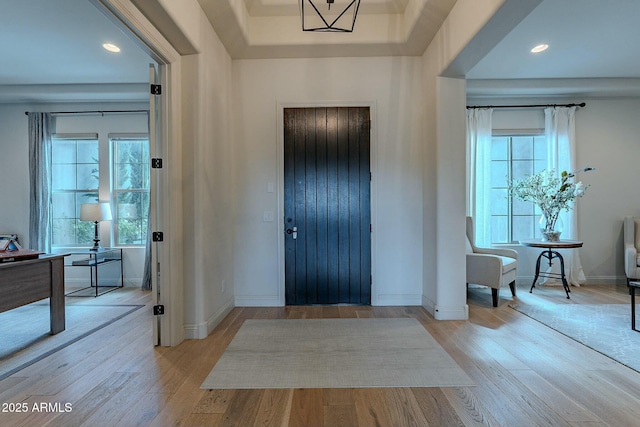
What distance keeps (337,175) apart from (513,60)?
2.63 metres

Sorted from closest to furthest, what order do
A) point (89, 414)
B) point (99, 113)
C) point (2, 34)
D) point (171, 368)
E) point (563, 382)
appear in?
point (89, 414)
point (563, 382)
point (171, 368)
point (2, 34)
point (99, 113)

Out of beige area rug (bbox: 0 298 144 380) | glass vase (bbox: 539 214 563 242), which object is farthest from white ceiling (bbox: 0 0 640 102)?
beige area rug (bbox: 0 298 144 380)

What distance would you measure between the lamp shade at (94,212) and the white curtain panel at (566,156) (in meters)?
6.60

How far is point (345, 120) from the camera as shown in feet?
12.7

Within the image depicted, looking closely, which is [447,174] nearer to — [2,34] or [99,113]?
[2,34]

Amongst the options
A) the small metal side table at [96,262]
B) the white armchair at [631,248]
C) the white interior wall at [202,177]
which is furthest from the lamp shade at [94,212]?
the white armchair at [631,248]

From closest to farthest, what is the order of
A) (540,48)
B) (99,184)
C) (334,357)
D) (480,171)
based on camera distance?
(334,357)
(540,48)
(480,171)
(99,184)

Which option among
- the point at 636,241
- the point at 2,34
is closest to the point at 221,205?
the point at 2,34

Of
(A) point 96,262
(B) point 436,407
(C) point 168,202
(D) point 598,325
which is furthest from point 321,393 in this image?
(A) point 96,262

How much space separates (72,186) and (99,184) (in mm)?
498

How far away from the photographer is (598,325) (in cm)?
320

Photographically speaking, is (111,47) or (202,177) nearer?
(202,177)

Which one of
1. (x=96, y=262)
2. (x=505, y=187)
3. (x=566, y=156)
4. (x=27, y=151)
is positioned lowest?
(x=96, y=262)

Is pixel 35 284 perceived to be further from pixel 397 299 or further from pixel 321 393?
pixel 397 299
